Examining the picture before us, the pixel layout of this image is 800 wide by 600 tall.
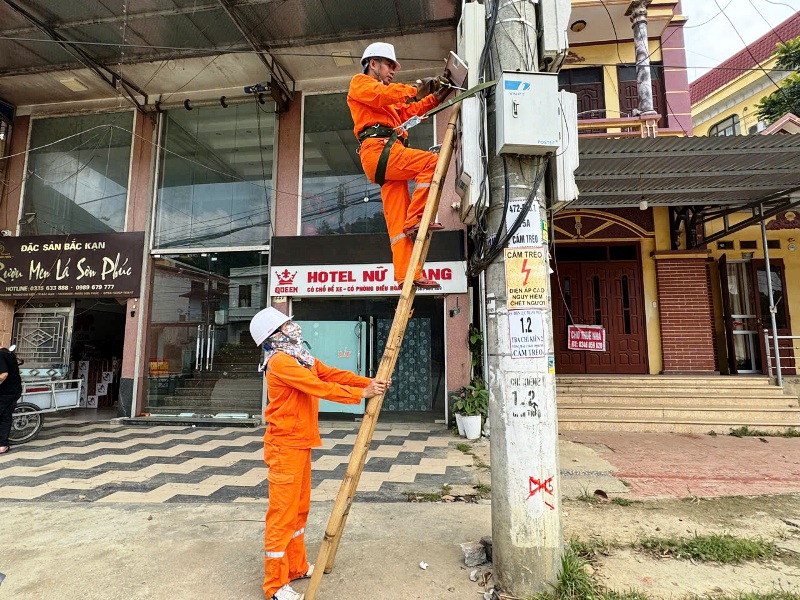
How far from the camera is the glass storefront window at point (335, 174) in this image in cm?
902

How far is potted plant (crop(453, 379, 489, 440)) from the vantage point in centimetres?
717

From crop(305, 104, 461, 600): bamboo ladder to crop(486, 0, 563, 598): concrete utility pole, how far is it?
38cm

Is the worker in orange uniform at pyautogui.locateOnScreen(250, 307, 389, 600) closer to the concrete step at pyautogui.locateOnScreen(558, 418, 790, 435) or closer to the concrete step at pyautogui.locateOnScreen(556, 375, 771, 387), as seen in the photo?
the concrete step at pyautogui.locateOnScreen(558, 418, 790, 435)

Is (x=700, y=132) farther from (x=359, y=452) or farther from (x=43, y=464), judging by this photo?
(x=43, y=464)

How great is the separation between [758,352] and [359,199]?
919 cm

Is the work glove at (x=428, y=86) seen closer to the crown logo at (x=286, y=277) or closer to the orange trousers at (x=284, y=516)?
the orange trousers at (x=284, y=516)

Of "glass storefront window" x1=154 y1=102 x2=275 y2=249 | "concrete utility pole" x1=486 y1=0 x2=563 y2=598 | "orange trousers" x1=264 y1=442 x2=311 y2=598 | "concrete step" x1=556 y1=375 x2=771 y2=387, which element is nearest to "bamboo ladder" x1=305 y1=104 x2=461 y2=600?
"orange trousers" x1=264 y1=442 x2=311 y2=598

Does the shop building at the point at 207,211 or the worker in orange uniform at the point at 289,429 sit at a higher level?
the shop building at the point at 207,211

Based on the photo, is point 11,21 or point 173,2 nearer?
point 173,2

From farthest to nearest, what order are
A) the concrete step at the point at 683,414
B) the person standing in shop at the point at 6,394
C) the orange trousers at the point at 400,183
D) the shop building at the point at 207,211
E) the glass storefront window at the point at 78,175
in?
the glass storefront window at the point at 78,175, the shop building at the point at 207,211, the concrete step at the point at 683,414, the person standing in shop at the point at 6,394, the orange trousers at the point at 400,183

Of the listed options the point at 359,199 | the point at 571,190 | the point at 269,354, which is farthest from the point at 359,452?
the point at 359,199

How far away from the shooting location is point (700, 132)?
747 inches

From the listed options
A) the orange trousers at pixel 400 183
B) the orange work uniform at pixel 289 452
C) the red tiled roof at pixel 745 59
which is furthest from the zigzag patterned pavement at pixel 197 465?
the red tiled roof at pixel 745 59

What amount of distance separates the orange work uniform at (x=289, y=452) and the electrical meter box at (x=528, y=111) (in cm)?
185
